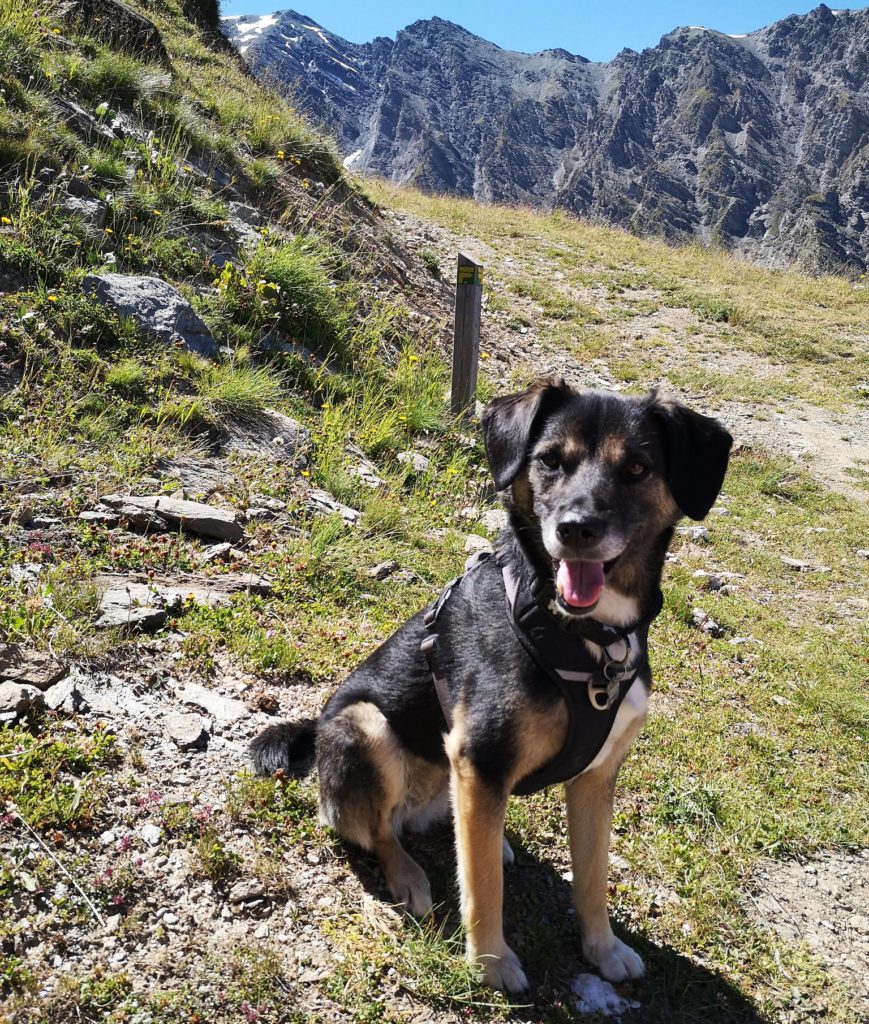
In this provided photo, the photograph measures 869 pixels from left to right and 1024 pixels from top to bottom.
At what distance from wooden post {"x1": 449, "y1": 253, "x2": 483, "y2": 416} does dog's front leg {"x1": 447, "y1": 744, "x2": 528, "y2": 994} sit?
6021mm

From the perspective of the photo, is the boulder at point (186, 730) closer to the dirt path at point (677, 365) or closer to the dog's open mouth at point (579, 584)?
the dog's open mouth at point (579, 584)

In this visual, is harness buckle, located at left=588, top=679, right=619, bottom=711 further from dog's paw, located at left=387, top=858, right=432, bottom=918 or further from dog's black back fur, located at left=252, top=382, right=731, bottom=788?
dog's paw, located at left=387, top=858, right=432, bottom=918

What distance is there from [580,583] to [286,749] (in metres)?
1.64

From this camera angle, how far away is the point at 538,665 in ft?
8.18

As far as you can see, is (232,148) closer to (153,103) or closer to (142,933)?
(153,103)

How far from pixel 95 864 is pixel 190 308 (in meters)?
5.24

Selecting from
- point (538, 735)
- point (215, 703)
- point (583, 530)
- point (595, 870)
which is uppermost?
point (583, 530)

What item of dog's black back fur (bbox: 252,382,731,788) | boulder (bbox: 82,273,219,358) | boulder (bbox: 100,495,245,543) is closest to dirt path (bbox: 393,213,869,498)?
boulder (bbox: 82,273,219,358)

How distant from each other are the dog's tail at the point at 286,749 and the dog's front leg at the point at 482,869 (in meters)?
1.00

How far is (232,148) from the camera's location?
9844 millimetres

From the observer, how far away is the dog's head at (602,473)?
242cm

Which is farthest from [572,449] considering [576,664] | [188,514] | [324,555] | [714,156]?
[714,156]

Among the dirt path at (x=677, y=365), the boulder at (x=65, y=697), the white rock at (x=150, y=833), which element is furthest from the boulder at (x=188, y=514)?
the dirt path at (x=677, y=365)

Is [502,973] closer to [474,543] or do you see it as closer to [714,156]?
[474,543]
